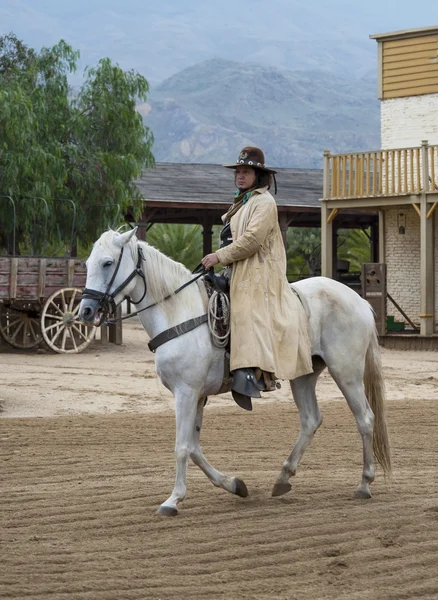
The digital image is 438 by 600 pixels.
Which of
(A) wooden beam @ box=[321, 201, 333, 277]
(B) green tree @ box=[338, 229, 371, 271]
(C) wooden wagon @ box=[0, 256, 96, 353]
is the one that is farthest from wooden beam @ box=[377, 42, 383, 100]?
(B) green tree @ box=[338, 229, 371, 271]

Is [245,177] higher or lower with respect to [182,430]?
higher

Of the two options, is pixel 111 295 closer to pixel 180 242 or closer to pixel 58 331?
pixel 58 331

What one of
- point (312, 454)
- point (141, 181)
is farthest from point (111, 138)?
point (312, 454)

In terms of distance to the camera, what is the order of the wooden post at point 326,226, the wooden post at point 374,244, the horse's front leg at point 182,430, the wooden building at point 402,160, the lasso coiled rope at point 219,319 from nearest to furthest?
the horse's front leg at point 182,430 → the lasso coiled rope at point 219,319 → the wooden post at point 326,226 → the wooden building at point 402,160 → the wooden post at point 374,244

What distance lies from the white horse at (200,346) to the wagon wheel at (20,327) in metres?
12.7

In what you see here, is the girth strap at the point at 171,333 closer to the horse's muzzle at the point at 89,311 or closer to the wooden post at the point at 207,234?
the horse's muzzle at the point at 89,311

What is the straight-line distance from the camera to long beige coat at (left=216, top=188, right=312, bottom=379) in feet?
22.4

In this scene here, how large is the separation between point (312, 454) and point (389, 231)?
56.6ft

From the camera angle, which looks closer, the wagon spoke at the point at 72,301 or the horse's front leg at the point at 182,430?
the horse's front leg at the point at 182,430

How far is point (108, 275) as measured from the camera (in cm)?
666

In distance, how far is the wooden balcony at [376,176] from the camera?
22031mm

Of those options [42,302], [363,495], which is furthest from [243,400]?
[42,302]

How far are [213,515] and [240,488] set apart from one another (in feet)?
1.49

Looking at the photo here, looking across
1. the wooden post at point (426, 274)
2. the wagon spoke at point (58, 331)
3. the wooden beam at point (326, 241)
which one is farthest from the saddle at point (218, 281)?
the wooden beam at point (326, 241)
